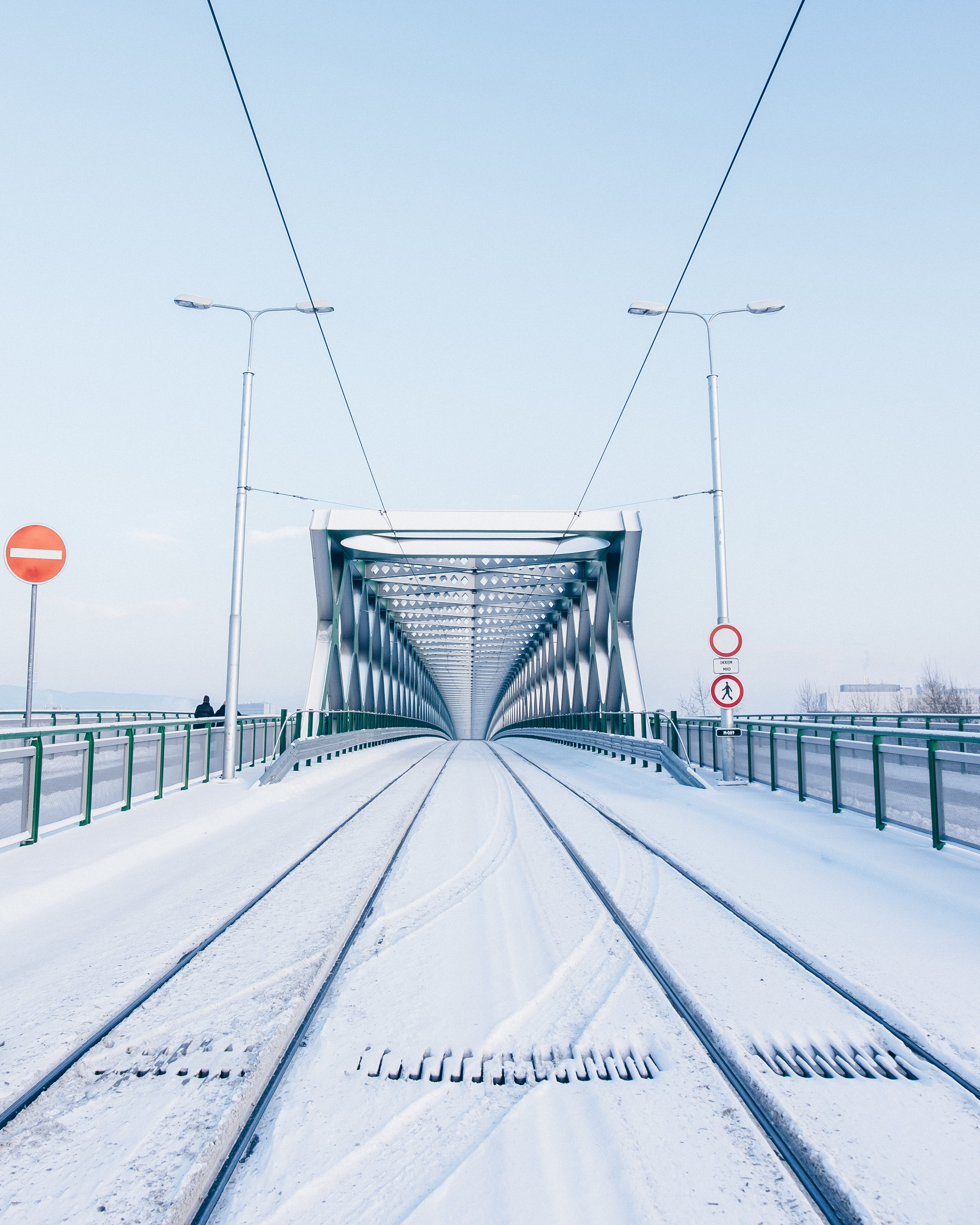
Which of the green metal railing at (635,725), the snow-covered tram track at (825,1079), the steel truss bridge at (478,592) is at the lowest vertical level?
the snow-covered tram track at (825,1079)

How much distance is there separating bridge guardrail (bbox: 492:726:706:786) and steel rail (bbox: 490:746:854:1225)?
911cm

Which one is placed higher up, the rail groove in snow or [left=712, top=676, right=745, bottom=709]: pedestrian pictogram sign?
[left=712, top=676, right=745, bottom=709]: pedestrian pictogram sign

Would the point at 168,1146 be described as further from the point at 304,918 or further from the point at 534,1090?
the point at 304,918

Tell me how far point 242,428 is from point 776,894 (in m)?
12.8

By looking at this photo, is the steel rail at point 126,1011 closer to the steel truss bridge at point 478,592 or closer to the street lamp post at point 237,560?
the street lamp post at point 237,560

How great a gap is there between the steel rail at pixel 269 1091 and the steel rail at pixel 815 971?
2638 millimetres

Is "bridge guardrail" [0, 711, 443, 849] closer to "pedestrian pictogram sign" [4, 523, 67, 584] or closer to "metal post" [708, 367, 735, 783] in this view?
"pedestrian pictogram sign" [4, 523, 67, 584]

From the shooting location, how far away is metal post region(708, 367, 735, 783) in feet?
45.8

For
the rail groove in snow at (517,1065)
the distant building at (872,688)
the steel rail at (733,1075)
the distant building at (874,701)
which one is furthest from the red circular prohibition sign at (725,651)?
the distant building at (872,688)

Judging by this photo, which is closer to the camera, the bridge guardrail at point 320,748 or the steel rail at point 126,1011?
the steel rail at point 126,1011

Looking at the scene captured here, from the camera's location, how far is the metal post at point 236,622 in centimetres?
1430

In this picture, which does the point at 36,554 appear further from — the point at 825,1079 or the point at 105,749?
the point at 825,1079

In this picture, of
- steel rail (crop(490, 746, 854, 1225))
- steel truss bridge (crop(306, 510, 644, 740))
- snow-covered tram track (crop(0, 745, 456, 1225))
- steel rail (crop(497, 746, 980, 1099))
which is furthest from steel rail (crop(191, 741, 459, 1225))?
steel truss bridge (crop(306, 510, 644, 740))

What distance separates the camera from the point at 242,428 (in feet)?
50.0
